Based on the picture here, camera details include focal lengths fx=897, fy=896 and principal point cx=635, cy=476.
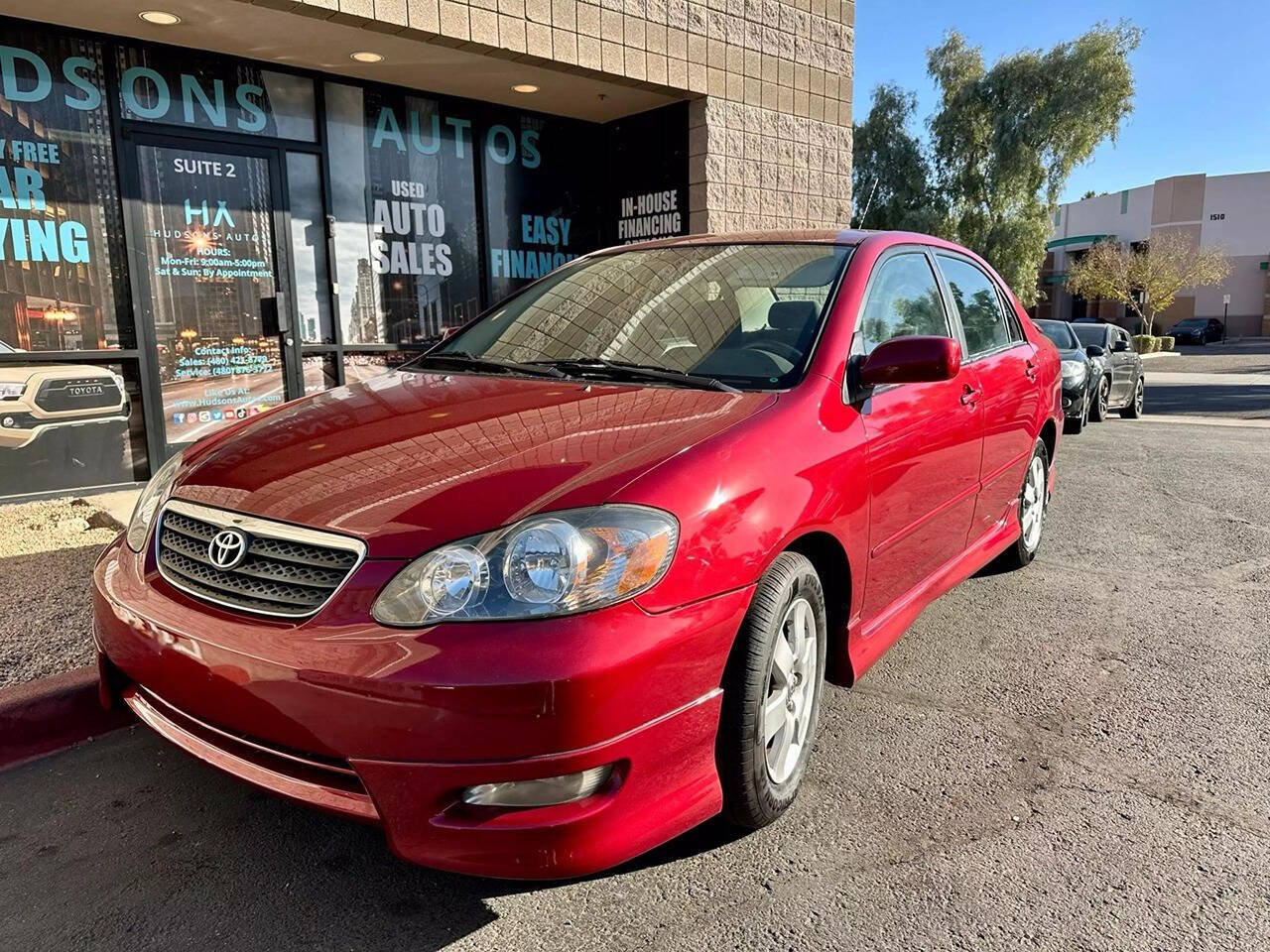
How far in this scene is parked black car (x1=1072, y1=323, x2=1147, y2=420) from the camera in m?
12.6

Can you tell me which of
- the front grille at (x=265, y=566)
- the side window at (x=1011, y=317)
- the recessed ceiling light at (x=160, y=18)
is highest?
the recessed ceiling light at (x=160, y=18)

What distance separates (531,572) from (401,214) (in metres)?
6.92

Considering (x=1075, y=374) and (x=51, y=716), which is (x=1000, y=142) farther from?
(x=51, y=716)

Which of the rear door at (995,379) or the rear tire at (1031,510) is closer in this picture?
the rear door at (995,379)

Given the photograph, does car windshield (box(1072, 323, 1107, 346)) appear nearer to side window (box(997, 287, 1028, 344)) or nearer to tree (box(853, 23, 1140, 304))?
side window (box(997, 287, 1028, 344))

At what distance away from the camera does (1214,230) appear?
55.2 metres

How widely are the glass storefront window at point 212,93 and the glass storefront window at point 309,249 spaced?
0.27 metres

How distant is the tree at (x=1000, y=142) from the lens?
2767cm

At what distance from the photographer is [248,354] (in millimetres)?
7344

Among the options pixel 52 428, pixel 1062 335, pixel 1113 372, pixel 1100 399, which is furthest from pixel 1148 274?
pixel 52 428

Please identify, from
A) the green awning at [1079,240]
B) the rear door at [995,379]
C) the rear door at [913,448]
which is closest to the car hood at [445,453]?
the rear door at [913,448]

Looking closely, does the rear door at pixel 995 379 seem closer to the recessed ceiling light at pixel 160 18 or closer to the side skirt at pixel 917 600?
the side skirt at pixel 917 600

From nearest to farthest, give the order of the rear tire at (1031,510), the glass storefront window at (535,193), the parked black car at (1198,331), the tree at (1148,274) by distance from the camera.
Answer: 1. the rear tire at (1031,510)
2. the glass storefront window at (535,193)
3. the tree at (1148,274)
4. the parked black car at (1198,331)

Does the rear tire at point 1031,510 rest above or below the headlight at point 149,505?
below
